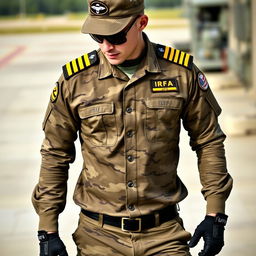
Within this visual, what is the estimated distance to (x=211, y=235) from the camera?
353cm

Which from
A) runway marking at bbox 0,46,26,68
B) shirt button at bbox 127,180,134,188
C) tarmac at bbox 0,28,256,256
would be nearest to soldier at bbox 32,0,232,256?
shirt button at bbox 127,180,134,188

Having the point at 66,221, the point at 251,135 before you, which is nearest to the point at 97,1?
the point at 66,221

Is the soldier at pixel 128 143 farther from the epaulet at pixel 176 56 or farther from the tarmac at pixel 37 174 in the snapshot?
the tarmac at pixel 37 174

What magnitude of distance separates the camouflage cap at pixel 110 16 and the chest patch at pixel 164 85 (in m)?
0.29

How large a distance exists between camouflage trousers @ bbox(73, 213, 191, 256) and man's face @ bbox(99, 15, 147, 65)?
693 mm

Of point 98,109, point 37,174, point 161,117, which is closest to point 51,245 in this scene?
point 98,109

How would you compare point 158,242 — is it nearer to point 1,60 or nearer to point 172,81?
point 172,81

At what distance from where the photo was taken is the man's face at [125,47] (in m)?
3.44

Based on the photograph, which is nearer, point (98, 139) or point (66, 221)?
point (98, 139)

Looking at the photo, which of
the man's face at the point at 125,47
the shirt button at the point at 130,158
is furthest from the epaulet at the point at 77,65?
the shirt button at the point at 130,158

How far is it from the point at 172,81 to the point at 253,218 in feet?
12.8

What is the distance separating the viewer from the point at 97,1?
346 cm

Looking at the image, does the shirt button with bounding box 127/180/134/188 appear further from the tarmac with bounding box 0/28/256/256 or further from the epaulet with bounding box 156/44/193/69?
the tarmac with bounding box 0/28/256/256

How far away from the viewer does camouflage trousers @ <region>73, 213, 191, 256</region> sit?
3.51 meters
